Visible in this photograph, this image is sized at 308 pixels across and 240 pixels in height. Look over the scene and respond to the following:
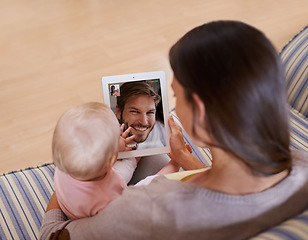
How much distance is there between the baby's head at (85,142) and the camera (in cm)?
88

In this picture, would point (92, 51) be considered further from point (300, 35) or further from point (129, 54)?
point (300, 35)

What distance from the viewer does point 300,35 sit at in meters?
1.74

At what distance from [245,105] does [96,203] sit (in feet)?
1.63

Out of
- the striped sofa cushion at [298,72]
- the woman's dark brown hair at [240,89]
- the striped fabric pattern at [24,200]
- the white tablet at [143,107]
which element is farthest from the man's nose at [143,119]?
the striped sofa cushion at [298,72]

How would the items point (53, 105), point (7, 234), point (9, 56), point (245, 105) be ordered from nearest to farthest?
point (245, 105) → point (7, 234) → point (53, 105) → point (9, 56)

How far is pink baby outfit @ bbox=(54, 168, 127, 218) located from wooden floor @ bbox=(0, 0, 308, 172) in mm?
931

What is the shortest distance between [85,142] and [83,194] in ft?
0.53

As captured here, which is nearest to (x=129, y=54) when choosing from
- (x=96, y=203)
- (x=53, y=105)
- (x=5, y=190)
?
(x=53, y=105)

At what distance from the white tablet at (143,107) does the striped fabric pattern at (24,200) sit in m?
0.31

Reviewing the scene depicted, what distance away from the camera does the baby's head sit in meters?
0.88

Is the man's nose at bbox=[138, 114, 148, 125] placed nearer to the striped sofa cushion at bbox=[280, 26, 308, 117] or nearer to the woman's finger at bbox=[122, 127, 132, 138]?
the woman's finger at bbox=[122, 127, 132, 138]

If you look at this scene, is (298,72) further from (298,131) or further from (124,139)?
(124,139)

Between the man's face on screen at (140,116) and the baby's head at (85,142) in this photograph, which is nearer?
the baby's head at (85,142)

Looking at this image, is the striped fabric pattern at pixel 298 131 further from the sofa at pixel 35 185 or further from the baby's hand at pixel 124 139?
the baby's hand at pixel 124 139
